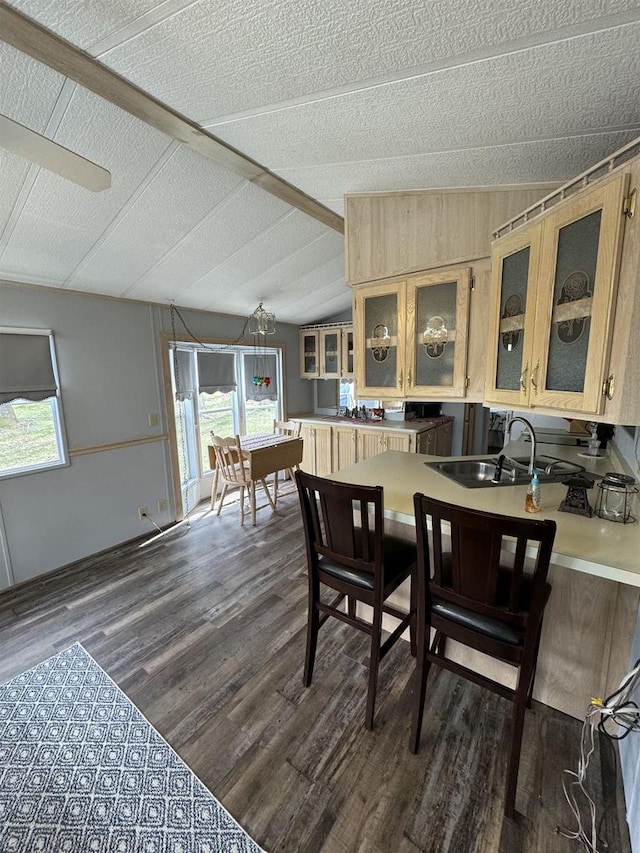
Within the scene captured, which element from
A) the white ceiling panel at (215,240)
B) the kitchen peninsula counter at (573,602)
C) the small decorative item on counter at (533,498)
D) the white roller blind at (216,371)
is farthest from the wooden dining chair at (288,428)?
the small decorative item on counter at (533,498)

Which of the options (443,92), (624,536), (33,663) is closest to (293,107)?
(443,92)

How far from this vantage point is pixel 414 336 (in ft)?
6.75

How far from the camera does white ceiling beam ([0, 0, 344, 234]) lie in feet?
3.41

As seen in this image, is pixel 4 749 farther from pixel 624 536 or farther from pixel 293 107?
pixel 293 107

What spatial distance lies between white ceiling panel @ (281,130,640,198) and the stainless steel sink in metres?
1.44

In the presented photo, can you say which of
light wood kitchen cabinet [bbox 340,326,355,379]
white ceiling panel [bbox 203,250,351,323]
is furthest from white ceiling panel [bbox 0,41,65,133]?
light wood kitchen cabinet [bbox 340,326,355,379]

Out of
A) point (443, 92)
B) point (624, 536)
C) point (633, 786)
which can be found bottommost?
point (633, 786)

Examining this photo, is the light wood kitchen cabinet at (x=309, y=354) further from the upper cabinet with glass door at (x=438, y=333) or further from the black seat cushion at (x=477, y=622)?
the black seat cushion at (x=477, y=622)

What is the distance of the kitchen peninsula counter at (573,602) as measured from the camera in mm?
1346

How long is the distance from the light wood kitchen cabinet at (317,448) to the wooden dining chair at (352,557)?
3157mm

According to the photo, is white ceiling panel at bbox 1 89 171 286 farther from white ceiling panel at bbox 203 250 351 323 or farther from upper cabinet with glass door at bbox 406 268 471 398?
upper cabinet with glass door at bbox 406 268 471 398

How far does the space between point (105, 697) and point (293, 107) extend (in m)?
2.77

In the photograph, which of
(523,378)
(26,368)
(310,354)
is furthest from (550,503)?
(310,354)

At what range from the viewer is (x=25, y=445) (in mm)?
2732
